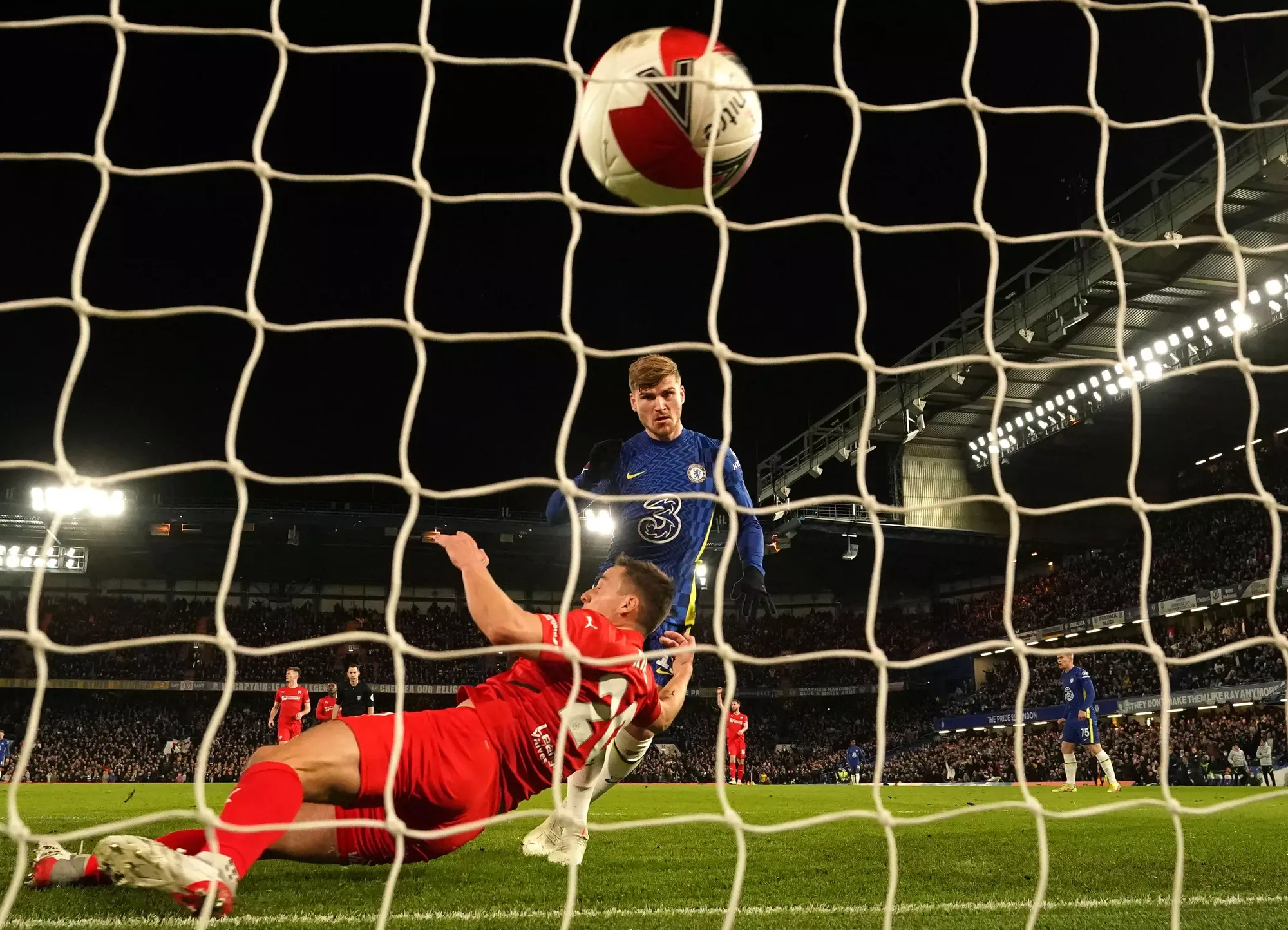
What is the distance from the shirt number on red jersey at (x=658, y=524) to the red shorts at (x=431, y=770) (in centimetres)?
174

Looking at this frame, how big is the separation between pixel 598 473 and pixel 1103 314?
21.2 meters

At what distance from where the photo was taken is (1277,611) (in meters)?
→ 25.8

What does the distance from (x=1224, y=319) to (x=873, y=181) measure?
8486 mm

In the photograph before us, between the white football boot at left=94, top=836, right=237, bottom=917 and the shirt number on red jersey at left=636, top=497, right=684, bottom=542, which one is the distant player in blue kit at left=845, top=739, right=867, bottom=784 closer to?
the shirt number on red jersey at left=636, top=497, right=684, bottom=542

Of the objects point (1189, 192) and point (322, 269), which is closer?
point (1189, 192)

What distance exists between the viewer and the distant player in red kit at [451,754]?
109 inches

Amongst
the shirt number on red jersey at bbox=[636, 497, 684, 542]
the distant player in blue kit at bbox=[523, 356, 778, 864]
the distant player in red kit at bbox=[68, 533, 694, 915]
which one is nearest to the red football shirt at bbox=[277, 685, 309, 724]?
the distant player in blue kit at bbox=[523, 356, 778, 864]

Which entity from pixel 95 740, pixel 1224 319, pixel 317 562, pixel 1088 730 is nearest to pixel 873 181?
pixel 1224 319

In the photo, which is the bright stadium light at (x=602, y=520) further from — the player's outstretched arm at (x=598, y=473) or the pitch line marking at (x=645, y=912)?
the pitch line marking at (x=645, y=912)

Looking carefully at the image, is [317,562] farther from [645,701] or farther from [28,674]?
[645,701]

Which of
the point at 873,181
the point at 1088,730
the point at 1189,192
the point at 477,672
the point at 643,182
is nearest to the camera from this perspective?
the point at 643,182

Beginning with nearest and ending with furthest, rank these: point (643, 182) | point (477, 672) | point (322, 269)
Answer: point (643, 182) < point (322, 269) < point (477, 672)

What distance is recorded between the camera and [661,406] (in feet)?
16.7

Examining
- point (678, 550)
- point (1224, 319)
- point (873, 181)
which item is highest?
point (873, 181)
